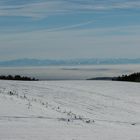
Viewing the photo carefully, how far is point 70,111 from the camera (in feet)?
51.0

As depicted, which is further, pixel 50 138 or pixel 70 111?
pixel 70 111

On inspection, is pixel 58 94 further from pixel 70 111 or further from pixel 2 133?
pixel 2 133

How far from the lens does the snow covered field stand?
11710 mm

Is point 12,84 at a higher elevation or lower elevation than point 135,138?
higher

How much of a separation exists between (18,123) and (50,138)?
178 centimetres

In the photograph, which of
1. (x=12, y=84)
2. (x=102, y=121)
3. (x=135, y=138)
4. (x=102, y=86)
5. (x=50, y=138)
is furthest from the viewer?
(x=102, y=86)

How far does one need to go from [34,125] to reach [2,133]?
5.07 feet

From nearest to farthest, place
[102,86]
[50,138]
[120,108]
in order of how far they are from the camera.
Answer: [50,138] → [120,108] → [102,86]

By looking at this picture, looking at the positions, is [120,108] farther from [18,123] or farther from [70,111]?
[18,123]

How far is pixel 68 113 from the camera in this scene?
1495 centimetres

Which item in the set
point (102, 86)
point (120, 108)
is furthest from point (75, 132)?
point (102, 86)

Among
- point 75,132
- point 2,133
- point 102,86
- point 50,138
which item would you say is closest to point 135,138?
point 75,132

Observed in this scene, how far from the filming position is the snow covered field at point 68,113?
1171cm

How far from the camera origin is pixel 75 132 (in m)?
12.0
